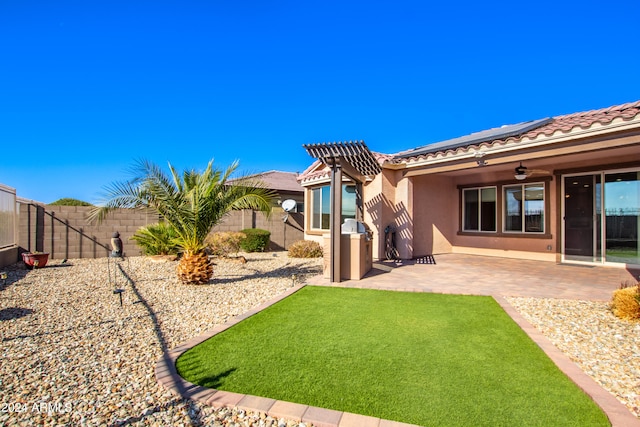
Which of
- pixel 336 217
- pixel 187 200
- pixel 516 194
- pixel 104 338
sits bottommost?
pixel 104 338

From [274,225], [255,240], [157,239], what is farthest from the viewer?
[274,225]

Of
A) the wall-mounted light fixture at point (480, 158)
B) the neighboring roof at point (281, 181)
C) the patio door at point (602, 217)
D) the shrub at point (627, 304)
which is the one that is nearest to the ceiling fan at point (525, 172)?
the patio door at point (602, 217)

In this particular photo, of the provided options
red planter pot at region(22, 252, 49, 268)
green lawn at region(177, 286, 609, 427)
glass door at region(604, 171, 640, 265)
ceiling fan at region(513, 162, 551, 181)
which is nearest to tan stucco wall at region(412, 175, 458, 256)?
ceiling fan at region(513, 162, 551, 181)

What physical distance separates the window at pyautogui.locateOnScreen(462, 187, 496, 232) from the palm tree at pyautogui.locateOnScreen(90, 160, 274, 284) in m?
9.67

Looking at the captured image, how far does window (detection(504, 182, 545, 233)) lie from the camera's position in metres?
11.9

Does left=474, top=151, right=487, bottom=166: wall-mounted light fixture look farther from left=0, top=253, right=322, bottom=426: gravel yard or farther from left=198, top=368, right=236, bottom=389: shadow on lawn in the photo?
left=198, top=368, right=236, bottom=389: shadow on lawn

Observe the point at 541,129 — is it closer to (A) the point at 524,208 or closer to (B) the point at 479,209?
(A) the point at 524,208

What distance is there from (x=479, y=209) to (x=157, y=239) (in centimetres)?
1332

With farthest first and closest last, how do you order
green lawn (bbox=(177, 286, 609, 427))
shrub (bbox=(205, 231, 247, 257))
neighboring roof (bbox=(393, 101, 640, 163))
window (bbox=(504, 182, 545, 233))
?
shrub (bbox=(205, 231, 247, 257))
window (bbox=(504, 182, 545, 233))
neighboring roof (bbox=(393, 101, 640, 163))
green lawn (bbox=(177, 286, 609, 427))

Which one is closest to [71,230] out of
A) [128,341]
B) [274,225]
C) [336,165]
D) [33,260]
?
[33,260]

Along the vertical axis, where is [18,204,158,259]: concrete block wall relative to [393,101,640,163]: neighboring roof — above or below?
below

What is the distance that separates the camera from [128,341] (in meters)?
4.64

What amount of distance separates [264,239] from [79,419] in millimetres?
13556

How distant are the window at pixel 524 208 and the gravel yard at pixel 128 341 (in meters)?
6.59
